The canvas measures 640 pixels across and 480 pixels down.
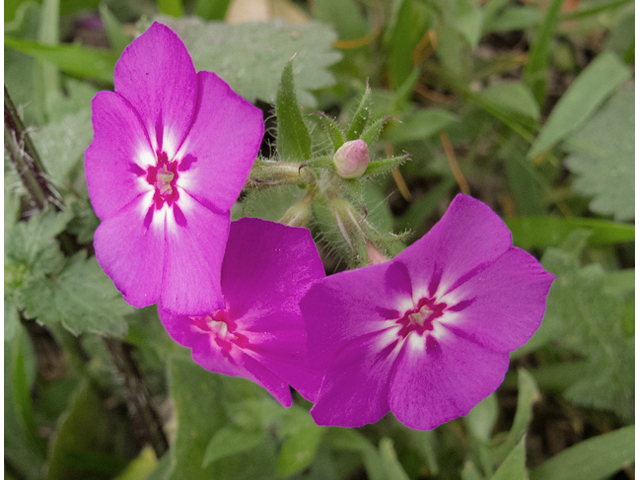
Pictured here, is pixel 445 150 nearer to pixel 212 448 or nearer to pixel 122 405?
pixel 212 448

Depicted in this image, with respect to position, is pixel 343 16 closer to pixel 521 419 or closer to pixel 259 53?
pixel 259 53

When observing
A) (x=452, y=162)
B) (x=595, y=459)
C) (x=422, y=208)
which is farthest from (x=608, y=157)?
(x=595, y=459)

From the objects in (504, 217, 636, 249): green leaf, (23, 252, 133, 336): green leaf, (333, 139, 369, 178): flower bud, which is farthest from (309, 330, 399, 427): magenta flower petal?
(504, 217, 636, 249): green leaf

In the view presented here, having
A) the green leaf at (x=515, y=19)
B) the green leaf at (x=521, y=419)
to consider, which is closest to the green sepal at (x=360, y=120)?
the green leaf at (x=521, y=419)

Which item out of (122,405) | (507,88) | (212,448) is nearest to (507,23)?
(507,88)

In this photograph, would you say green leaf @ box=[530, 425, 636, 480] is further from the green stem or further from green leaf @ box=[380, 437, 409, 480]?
the green stem

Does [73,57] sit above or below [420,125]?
above
